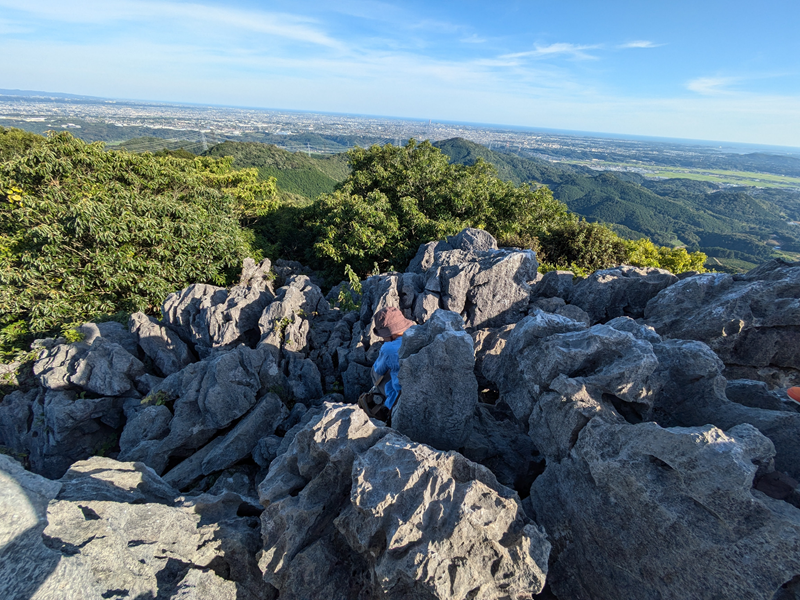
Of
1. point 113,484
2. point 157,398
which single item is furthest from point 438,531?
point 157,398

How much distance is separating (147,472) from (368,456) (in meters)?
4.68

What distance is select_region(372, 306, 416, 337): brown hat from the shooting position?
9203 mm

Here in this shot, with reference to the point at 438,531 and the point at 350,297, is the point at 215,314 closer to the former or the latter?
the point at 350,297

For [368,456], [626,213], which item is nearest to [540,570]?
[368,456]

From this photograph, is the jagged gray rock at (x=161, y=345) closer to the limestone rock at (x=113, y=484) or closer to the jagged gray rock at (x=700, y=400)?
the limestone rock at (x=113, y=484)

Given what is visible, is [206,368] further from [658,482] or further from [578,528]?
[658,482]

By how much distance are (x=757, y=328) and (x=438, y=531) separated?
825cm

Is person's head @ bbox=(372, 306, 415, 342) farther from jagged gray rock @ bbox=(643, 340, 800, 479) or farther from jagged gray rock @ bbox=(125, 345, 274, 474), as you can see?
jagged gray rock @ bbox=(643, 340, 800, 479)

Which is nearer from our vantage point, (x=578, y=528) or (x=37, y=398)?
(x=578, y=528)

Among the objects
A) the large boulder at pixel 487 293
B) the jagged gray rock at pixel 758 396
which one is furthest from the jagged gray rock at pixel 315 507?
the jagged gray rock at pixel 758 396

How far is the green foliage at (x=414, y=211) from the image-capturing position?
645 inches

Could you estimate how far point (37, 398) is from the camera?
9727 millimetres

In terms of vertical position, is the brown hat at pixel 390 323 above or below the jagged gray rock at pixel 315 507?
above

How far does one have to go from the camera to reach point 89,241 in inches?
490
